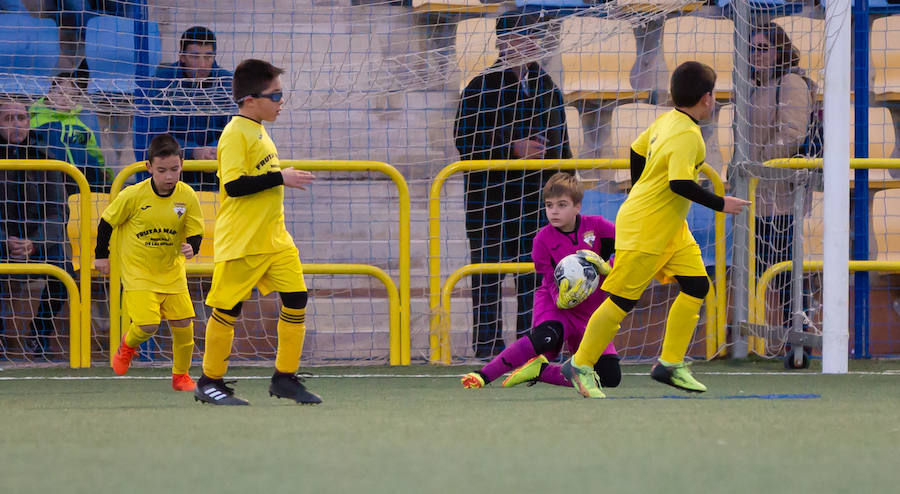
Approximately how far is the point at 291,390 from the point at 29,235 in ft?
10.2

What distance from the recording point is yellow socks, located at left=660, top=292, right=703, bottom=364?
4.84m

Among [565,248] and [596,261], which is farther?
[565,248]

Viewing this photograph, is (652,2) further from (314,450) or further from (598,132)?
(314,450)

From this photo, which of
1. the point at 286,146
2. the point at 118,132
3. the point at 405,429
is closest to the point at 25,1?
the point at 118,132

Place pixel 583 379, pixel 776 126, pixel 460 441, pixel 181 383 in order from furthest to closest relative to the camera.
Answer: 1. pixel 776 126
2. pixel 181 383
3. pixel 583 379
4. pixel 460 441

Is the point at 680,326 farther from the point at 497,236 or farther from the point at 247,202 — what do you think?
the point at 497,236

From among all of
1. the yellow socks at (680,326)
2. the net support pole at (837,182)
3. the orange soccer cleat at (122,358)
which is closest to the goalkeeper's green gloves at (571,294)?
the yellow socks at (680,326)

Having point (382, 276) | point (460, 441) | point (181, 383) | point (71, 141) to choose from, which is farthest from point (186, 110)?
point (460, 441)

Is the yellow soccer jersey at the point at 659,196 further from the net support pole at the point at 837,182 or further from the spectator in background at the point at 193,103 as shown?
the spectator in background at the point at 193,103

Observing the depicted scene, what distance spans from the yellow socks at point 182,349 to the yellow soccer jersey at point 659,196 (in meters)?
2.03

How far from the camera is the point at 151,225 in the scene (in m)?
5.43

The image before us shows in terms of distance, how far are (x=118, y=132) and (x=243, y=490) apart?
4.86 m

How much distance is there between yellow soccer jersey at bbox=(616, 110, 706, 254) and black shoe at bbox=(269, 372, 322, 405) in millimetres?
1383

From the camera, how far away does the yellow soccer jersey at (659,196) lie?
14.9 feet
